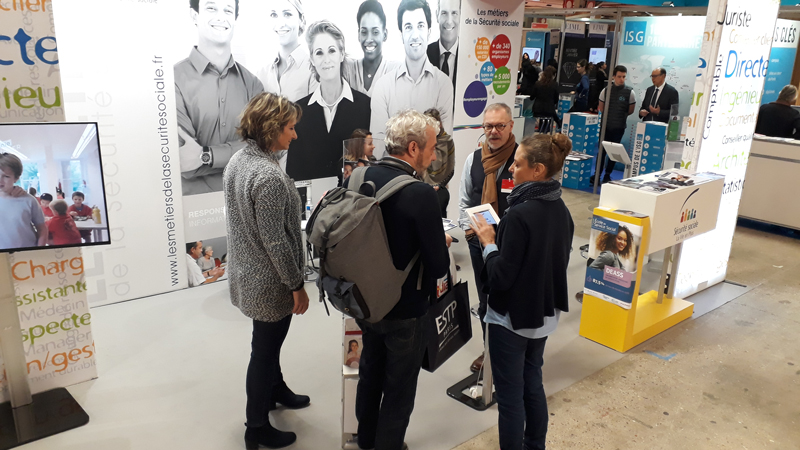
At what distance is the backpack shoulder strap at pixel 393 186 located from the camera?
7.34ft

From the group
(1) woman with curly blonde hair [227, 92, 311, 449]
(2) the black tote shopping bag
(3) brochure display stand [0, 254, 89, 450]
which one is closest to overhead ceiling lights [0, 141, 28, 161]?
(3) brochure display stand [0, 254, 89, 450]

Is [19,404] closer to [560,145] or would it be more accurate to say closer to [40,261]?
[40,261]

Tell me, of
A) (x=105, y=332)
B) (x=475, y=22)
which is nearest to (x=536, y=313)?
(x=105, y=332)

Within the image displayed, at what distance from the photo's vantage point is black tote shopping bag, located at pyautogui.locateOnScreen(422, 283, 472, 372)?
2.63 m

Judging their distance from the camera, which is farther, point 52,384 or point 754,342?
point 754,342

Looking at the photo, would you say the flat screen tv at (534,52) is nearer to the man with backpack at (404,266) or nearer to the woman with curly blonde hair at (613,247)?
the woman with curly blonde hair at (613,247)

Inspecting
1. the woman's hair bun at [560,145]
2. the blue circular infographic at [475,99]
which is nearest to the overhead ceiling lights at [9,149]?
the woman's hair bun at [560,145]

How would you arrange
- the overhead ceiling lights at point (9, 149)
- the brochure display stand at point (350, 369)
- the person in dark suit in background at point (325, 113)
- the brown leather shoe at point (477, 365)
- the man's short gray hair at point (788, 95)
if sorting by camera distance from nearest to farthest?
the overhead ceiling lights at point (9, 149)
the brochure display stand at point (350, 369)
the brown leather shoe at point (477, 365)
the person in dark suit in background at point (325, 113)
the man's short gray hair at point (788, 95)

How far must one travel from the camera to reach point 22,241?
279 centimetres

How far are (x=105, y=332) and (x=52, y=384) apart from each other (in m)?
0.77

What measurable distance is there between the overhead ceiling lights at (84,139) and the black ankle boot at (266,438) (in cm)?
153

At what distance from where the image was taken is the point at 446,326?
2.71 meters

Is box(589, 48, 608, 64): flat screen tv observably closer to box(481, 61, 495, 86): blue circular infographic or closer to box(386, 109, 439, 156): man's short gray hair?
box(481, 61, 495, 86): blue circular infographic

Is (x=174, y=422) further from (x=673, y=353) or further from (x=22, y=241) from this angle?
(x=673, y=353)
